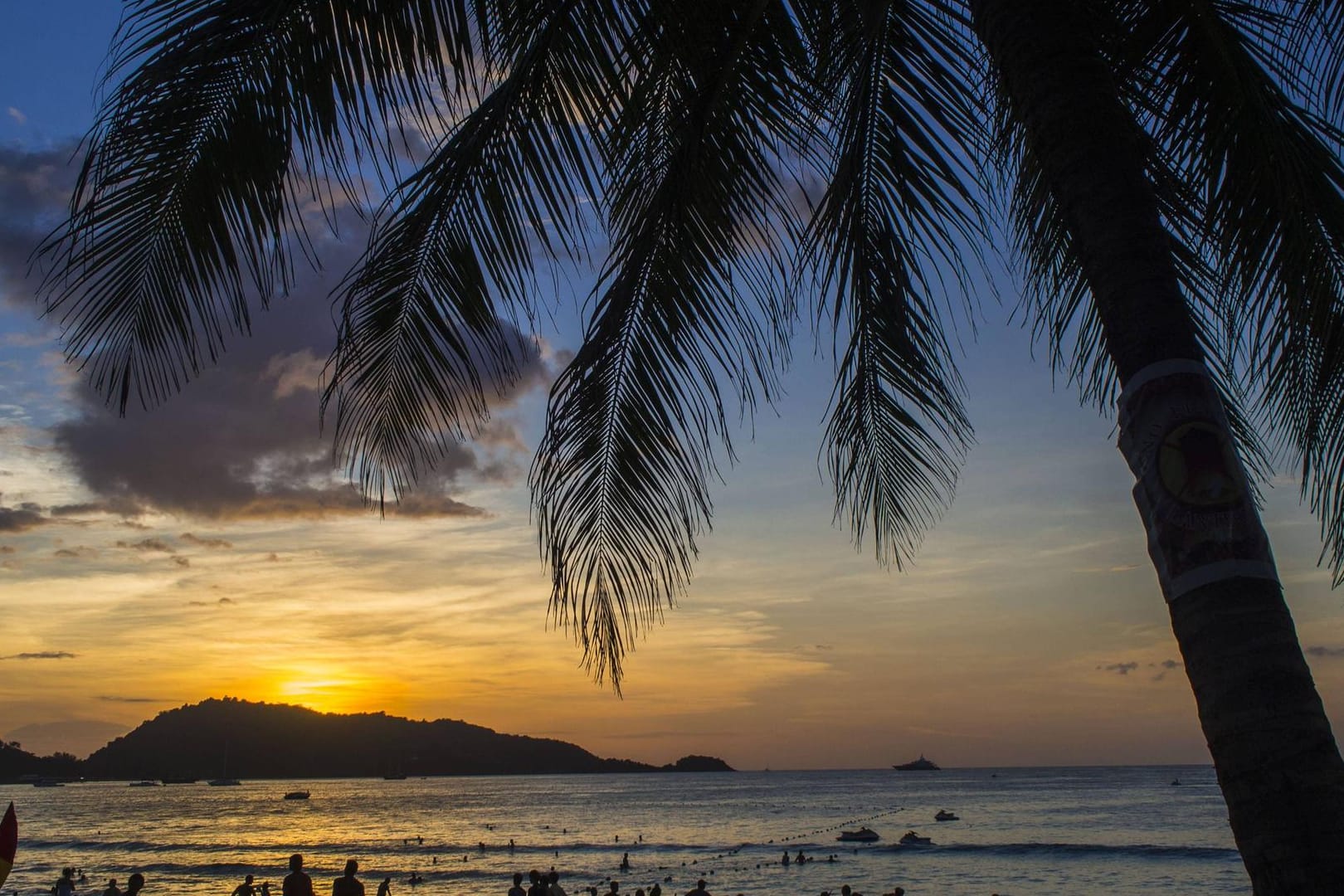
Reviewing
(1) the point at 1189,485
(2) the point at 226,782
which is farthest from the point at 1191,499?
(2) the point at 226,782

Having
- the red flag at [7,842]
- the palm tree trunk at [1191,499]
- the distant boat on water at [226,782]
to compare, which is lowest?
the distant boat on water at [226,782]

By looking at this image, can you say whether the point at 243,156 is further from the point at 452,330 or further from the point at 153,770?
the point at 153,770

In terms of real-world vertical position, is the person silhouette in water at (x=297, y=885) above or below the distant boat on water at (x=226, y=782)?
above

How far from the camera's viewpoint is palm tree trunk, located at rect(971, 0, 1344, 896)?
1843 millimetres

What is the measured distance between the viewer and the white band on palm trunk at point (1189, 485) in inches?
79.7

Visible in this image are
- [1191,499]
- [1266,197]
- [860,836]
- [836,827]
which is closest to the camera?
[1191,499]

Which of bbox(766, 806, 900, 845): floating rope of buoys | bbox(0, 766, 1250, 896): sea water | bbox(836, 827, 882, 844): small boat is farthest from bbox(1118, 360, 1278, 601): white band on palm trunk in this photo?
bbox(766, 806, 900, 845): floating rope of buoys

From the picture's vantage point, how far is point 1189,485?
6.88 feet

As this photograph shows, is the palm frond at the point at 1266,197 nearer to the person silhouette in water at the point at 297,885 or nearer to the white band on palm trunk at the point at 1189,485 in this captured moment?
the white band on palm trunk at the point at 1189,485

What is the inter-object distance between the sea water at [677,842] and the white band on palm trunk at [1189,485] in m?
37.0

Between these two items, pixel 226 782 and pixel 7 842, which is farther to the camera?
pixel 226 782

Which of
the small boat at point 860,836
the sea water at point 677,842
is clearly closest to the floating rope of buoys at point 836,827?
the sea water at point 677,842

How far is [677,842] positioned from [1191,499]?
6421 centimetres

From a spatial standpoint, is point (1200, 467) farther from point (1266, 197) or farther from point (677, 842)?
point (677, 842)
